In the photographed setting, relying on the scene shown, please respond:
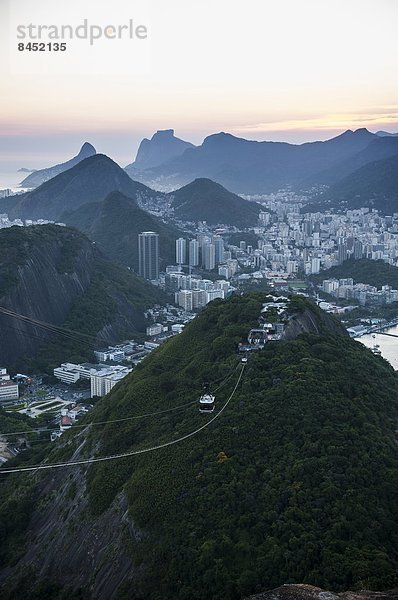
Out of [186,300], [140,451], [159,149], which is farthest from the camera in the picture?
[159,149]

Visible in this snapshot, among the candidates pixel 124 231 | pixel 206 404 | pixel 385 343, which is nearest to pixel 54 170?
pixel 124 231

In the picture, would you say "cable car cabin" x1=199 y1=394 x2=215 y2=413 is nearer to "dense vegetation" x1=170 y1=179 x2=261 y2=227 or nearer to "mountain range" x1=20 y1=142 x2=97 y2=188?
"dense vegetation" x1=170 y1=179 x2=261 y2=227

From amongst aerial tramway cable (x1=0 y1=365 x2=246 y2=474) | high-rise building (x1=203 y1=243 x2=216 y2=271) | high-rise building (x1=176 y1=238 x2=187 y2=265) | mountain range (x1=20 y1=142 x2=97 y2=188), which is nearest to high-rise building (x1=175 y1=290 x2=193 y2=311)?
high-rise building (x1=176 y1=238 x2=187 y2=265)

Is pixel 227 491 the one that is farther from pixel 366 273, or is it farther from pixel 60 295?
pixel 366 273

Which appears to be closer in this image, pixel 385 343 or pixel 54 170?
pixel 385 343

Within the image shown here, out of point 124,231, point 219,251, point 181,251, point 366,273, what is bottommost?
point 366,273

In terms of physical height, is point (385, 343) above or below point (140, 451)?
below

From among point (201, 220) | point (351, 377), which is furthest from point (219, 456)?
point (201, 220)
